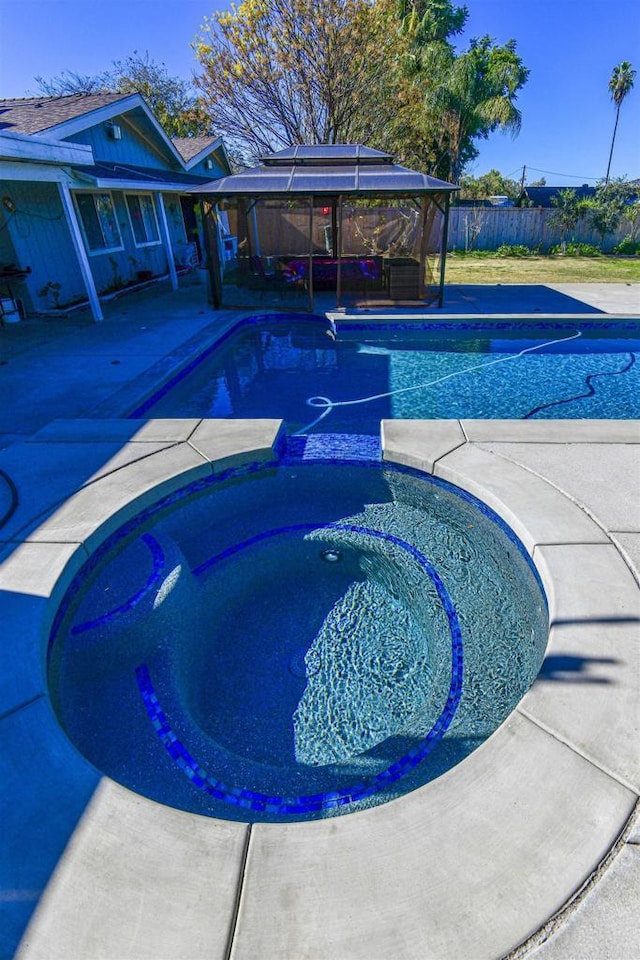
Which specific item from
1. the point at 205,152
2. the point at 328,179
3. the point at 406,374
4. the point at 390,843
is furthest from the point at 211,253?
the point at 390,843

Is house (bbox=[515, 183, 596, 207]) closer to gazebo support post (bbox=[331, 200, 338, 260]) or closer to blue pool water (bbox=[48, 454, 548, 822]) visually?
gazebo support post (bbox=[331, 200, 338, 260])

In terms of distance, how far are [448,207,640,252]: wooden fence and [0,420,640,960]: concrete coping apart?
21263 mm

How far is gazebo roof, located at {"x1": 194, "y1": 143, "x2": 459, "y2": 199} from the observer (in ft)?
33.4

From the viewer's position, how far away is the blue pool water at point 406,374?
688 cm

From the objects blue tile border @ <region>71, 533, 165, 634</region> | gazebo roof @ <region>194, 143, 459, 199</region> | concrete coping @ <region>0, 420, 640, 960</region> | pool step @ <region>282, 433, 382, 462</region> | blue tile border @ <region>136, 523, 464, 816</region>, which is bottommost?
blue tile border @ <region>136, 523, 464, 816</region>

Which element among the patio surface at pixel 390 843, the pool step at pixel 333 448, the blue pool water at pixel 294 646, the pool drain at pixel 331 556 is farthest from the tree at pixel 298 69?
the patio surface at pixel 390 843

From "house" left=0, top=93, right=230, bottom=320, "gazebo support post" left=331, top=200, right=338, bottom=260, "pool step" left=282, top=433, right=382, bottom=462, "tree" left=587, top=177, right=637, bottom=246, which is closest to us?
"pool step" left=282, top=433, right=382, bottom=462

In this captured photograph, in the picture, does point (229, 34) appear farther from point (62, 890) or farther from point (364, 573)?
point (62, 890)

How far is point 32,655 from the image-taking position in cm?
278

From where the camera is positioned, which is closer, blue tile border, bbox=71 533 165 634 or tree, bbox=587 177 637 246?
blue tile border, bbox=71 533 165 634

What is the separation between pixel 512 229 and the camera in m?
20.7

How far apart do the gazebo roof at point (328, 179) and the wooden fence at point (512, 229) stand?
397 inches

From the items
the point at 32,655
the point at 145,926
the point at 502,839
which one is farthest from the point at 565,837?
the point at 32,655

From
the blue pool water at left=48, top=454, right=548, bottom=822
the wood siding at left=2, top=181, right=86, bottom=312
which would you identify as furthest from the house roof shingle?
the blue pool water at left=48, top=454, right=548, bottom=822
